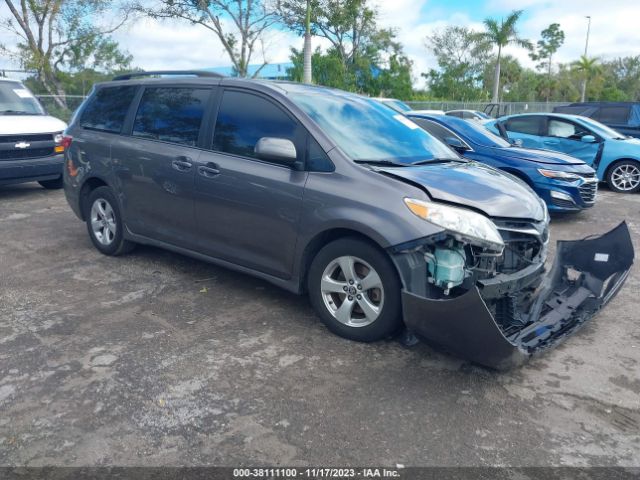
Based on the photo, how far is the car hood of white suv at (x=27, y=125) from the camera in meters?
8.79

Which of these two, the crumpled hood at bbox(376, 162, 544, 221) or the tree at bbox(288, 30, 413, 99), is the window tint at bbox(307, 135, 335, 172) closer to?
the crumpled hood at bbox(376, 162, 544, 221)

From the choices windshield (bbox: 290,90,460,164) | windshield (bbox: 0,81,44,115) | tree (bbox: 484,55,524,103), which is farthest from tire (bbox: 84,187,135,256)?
tree (bbox: 484,55,524,103)

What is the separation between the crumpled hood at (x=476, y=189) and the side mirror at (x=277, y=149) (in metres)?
0.66

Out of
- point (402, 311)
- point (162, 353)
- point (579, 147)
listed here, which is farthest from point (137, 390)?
point (579, 147)

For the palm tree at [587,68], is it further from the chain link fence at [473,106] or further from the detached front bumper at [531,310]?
the detached front bumper at [531,310]

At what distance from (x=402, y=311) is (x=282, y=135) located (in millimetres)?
1625

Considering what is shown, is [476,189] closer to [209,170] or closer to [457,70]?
[209,170]

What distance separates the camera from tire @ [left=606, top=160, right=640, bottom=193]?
1098 centimetres

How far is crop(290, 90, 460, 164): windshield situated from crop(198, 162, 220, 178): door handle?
85 centimetres

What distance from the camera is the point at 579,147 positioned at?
11.0 metres

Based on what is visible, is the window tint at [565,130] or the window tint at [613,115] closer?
the window tint at [565,130]

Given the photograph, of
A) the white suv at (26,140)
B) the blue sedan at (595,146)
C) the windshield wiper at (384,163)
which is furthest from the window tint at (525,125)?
the white suv at (26,140)

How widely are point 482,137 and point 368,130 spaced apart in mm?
4911

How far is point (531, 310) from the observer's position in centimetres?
393
